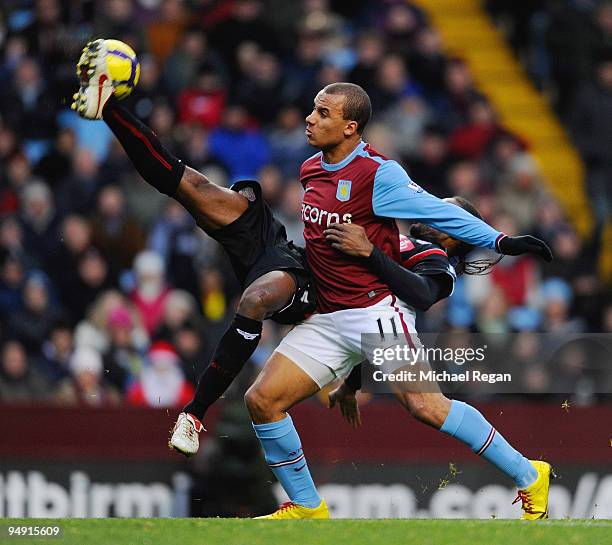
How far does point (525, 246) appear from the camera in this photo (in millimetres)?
6328

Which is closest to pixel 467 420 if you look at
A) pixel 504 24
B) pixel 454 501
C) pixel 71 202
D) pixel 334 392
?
pixel 334 392

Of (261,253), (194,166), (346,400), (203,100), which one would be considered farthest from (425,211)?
(203,100)

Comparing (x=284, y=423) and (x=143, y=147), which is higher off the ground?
(x=143, y=147)

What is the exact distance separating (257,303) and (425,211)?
89cm

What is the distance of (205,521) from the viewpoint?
20.9 feet

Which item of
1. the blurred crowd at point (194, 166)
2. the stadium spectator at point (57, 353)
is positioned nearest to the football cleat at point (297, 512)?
the blurred crowd at point (194, 166)

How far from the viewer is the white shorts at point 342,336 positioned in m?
6.66

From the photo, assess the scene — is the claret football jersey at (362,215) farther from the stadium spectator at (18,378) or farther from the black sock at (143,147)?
Answer: the stadium spectator at (18,378)

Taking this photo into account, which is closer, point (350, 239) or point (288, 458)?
point (350, 239)

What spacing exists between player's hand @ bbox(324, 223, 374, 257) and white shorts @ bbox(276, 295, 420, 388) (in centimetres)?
31

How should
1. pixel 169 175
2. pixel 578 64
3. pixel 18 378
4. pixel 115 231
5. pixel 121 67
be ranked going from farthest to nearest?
pixel 578 64, pixel 115 231, pixel 18 378, pixel 169 175, pixel 121 67

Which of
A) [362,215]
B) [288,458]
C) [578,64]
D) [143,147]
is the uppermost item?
[578,64]

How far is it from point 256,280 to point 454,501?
8.02 ft

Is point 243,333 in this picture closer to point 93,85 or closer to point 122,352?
point 93,85
